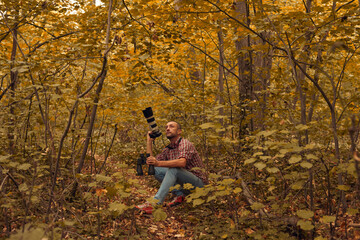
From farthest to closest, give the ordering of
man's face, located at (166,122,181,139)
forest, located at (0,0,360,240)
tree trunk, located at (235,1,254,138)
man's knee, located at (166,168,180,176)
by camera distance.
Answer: tree trunk, located at (235,1,254,138) → man's face, located at (166,122,181,139) → man's knee, located at (166,168,180,176) → forest, located at (0,0,360,240)

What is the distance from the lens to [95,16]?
4617mm

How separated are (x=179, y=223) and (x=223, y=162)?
2.33 metres

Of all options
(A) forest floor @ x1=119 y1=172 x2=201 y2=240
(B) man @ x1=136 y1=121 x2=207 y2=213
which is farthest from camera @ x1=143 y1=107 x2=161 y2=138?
(A) forest floor @ x1=119 y1=172 x2=201 y2=240

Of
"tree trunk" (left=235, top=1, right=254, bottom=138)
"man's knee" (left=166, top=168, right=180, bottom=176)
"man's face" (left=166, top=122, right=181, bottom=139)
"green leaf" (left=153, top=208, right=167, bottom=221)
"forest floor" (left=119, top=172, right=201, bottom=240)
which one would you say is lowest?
"forest floor" (left=119, top=172, right=201, bottom=240)

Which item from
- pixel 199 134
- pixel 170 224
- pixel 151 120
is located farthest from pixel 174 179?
pixel 151 120

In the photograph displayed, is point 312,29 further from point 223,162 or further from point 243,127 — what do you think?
point 223,162

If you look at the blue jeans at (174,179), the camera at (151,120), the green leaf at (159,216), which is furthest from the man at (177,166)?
the green leaf at (159,216)

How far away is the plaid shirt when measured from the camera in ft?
13.6

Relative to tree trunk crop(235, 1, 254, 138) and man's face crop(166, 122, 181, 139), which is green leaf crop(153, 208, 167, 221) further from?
tree trunk crop(235, 1, 254, 138)

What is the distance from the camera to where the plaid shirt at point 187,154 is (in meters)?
4.14

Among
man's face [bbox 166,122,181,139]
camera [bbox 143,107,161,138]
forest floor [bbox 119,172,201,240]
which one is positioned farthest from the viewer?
man's face [bbox 166,122,181,139]

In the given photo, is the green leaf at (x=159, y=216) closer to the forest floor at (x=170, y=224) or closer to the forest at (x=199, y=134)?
the forest at (x=199, y=134)

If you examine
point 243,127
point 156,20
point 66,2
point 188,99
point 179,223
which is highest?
point 66,2

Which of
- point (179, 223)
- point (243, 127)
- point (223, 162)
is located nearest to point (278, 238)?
point (179, 223)
